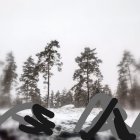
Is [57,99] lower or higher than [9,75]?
lower

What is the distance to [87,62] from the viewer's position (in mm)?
34156

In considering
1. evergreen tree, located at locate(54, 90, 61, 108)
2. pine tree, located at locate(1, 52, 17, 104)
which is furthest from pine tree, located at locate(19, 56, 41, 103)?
evergreen tree, located at locate(54, 90, 61, 108)

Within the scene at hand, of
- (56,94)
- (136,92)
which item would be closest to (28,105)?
(136,92)

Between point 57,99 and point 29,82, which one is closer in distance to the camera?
point 29,82

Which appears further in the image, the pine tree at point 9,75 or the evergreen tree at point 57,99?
the evergreen tree at point 57,99

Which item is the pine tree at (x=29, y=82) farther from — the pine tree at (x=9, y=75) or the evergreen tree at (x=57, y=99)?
the evergreen tree at (x=57, y=99)

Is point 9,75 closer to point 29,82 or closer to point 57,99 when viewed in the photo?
point 29,82

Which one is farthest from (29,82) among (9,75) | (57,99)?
(57,99)

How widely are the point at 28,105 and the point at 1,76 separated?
1830 centimetres

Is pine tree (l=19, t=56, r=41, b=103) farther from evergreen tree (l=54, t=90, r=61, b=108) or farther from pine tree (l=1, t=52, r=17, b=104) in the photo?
evergreen tree (l=54, t=90, r=61, b=108)

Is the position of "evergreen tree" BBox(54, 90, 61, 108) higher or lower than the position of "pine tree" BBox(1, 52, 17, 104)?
lower

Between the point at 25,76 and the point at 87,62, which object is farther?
the point at 25,76

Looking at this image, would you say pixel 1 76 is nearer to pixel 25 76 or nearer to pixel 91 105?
pixel 25 76

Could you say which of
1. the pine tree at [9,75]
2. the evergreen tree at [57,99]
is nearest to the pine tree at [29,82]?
the pine tree at [9,75]
